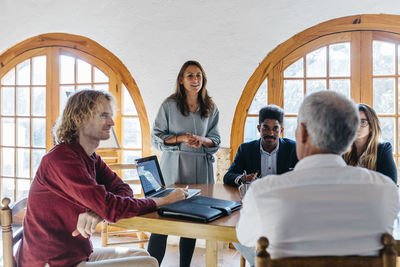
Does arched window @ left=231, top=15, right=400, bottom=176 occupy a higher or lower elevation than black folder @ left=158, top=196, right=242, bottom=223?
higher

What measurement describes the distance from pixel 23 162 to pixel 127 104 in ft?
5.26

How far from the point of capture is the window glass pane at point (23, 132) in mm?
4254

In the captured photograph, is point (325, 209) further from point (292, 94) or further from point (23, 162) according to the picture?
point (23, 162)

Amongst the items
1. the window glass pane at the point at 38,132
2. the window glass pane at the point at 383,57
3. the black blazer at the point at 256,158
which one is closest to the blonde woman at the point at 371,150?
the black blazer at the point at 256,158

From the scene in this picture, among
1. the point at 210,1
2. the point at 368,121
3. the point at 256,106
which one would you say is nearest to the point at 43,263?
the point at 368,121

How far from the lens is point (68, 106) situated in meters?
1.61

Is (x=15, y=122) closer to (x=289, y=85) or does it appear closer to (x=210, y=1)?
(x=210, y=1)

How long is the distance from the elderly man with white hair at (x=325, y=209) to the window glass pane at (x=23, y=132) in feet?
13.0

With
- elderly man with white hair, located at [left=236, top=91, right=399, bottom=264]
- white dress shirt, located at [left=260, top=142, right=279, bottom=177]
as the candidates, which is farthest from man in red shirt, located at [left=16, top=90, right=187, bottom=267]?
white dress shirt, located at [left=260, top=142, right=279, bottom=177]

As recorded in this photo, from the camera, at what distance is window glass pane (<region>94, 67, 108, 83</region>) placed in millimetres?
3925

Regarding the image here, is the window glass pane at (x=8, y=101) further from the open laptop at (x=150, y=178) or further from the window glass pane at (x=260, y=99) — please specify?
the open laptop at (x=150, y=178)

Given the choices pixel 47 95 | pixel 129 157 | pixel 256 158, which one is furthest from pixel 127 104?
pixel 256 158

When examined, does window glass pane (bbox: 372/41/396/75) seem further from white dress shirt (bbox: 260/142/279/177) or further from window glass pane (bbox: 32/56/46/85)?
window glass pane (bbox: 32/56/46/85)

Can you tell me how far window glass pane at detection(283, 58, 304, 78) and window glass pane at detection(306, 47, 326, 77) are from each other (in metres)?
0.06
